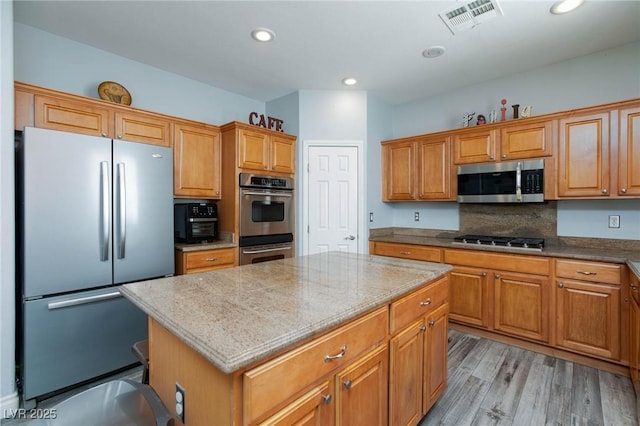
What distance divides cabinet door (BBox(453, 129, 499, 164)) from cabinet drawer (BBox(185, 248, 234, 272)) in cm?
272

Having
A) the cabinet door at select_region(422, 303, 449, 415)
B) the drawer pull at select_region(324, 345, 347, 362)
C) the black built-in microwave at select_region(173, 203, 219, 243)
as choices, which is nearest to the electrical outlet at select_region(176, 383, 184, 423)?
the drawer pull at select_region(324, 345, 347, 362)

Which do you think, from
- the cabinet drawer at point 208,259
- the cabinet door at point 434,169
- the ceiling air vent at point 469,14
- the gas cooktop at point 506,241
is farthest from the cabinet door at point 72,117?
the gas cooktop at point 506,241

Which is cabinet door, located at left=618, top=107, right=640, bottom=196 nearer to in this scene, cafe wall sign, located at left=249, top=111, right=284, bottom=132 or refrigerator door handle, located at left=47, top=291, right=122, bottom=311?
cafe wall sign, located at left=249, top=111, right=284, bottom=132

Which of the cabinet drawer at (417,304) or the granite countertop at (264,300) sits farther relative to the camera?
the cabinet drawer at (417,304)

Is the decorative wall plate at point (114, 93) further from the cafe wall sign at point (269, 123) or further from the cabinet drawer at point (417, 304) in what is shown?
the cabinet drawer at point (417, 304)

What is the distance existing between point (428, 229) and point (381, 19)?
257 centimetres

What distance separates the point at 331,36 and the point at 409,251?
2.34m

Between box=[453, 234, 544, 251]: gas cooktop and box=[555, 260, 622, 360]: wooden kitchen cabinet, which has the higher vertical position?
box=[453, 234, 544, 251]: gas cooktop

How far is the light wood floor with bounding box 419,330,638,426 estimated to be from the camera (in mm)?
1841

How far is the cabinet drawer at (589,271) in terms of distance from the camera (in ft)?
7.55

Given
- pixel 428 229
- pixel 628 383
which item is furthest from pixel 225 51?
pixel 628 383

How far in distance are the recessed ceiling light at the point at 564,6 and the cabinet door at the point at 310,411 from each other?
2867 millimetres

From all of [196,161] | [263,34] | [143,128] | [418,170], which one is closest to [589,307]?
[418,170]

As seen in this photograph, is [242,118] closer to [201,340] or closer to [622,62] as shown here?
[201,340]
